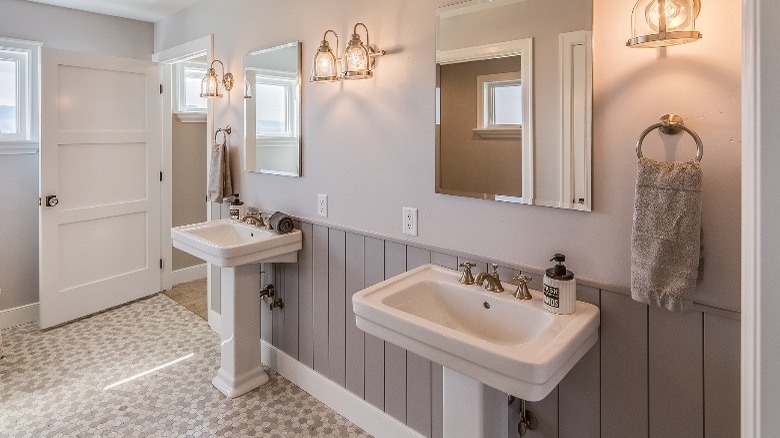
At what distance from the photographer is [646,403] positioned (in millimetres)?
1450

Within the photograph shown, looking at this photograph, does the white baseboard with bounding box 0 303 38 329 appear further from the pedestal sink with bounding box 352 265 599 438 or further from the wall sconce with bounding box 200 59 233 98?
the pedestal sink with bounding box 352 265 599 438

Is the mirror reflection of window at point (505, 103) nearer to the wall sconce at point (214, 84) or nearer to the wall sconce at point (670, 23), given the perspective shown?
the wall sconce at point (670, 23)

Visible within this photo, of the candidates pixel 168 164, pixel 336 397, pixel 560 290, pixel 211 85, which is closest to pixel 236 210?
pixel 211 85

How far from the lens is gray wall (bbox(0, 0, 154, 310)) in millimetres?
3293

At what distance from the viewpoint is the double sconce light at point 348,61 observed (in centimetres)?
201

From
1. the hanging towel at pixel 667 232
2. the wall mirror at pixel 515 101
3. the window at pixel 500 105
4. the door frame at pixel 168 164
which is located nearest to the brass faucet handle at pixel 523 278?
the wall mirror at pixel 515 101

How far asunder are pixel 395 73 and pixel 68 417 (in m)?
2.27

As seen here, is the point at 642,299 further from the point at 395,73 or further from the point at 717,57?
the point at 395,73

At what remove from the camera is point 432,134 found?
193cm

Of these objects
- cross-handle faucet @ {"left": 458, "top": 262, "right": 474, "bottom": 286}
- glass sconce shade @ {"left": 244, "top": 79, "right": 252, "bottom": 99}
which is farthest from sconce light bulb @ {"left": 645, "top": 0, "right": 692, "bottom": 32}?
glass sconce shade @ {"left": 244, "top": 79, "right": 252, "bottom": 99}

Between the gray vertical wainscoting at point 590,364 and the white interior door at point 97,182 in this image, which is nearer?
the gray vertical wainscoting at point 590,364

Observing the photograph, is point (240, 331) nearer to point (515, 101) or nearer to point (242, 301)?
point (242, 301)

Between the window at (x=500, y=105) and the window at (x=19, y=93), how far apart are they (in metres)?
3.31

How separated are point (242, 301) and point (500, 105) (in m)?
1.71
